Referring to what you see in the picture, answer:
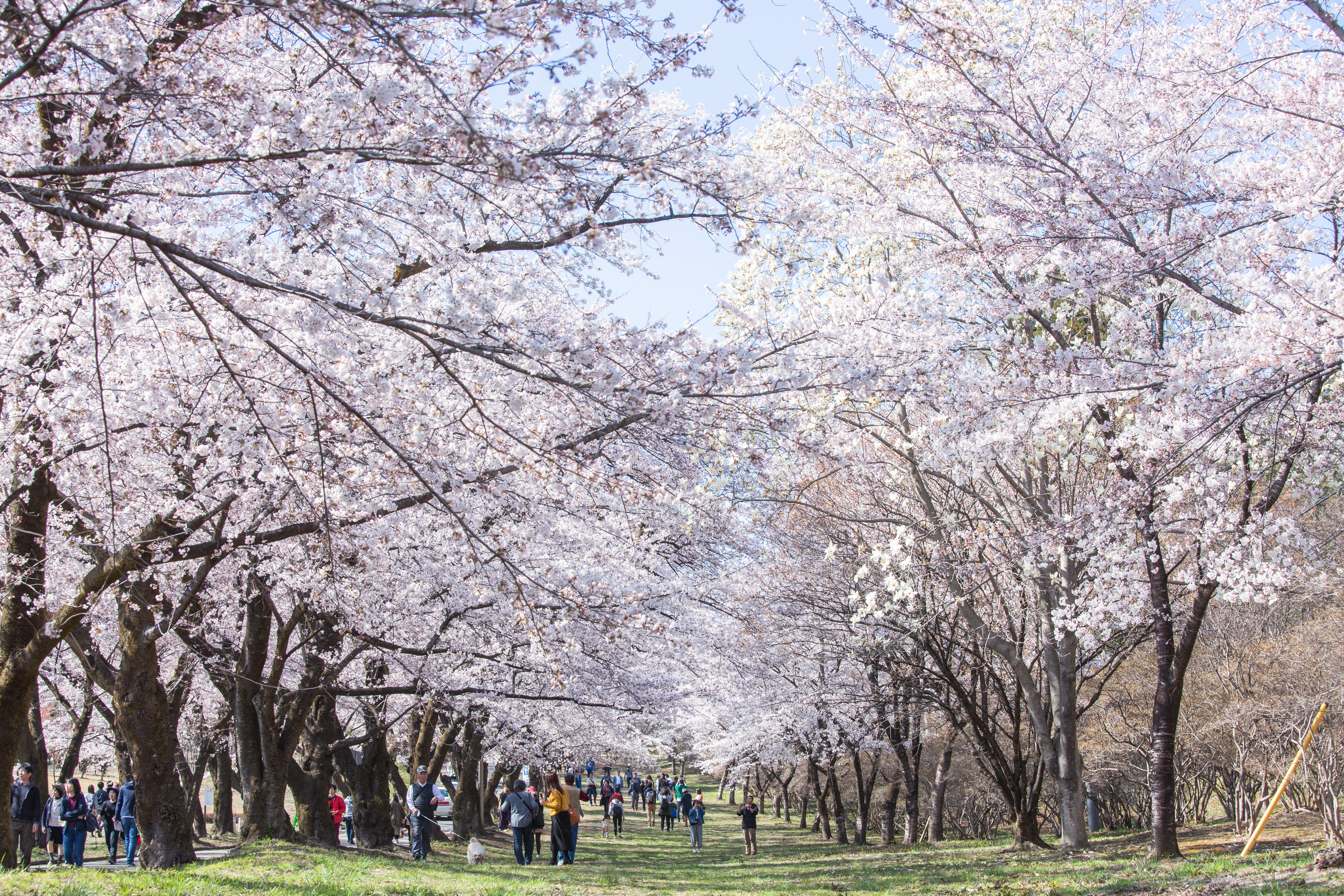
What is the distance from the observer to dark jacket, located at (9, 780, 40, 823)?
13055mm

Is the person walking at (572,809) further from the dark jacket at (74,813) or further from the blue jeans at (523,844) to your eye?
the dark jacket at (74,813)

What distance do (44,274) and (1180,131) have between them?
8.73 metres

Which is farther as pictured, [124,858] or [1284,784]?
[124,858]

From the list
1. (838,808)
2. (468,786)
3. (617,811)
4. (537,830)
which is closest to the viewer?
(537,830)

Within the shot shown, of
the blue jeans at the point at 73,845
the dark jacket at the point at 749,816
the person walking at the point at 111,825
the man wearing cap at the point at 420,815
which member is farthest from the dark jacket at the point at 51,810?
the dark jacket at the point at 749,816

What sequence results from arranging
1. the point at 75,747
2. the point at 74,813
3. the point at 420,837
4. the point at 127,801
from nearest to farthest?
the point at 74,813 → the point at 420,837 → the point at 127,801 → the point at 75,747

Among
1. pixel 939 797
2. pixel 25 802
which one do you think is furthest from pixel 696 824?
pixel 25 802

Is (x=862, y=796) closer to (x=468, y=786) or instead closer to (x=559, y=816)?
(x=468, y=786)

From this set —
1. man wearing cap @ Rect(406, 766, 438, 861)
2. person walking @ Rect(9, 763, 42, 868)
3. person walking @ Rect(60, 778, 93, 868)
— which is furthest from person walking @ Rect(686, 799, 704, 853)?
person walking @ Rect(9, 763, 42, 868)

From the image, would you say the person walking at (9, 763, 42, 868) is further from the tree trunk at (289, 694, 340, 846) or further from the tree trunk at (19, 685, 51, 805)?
the tree trunk at (289, 694, 340, 846)

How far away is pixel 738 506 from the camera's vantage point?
12789 millimetres

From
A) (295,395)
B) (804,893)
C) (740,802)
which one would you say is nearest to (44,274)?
(295,395)

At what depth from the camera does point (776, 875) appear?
16.4 m

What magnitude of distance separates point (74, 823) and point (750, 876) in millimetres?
10793
